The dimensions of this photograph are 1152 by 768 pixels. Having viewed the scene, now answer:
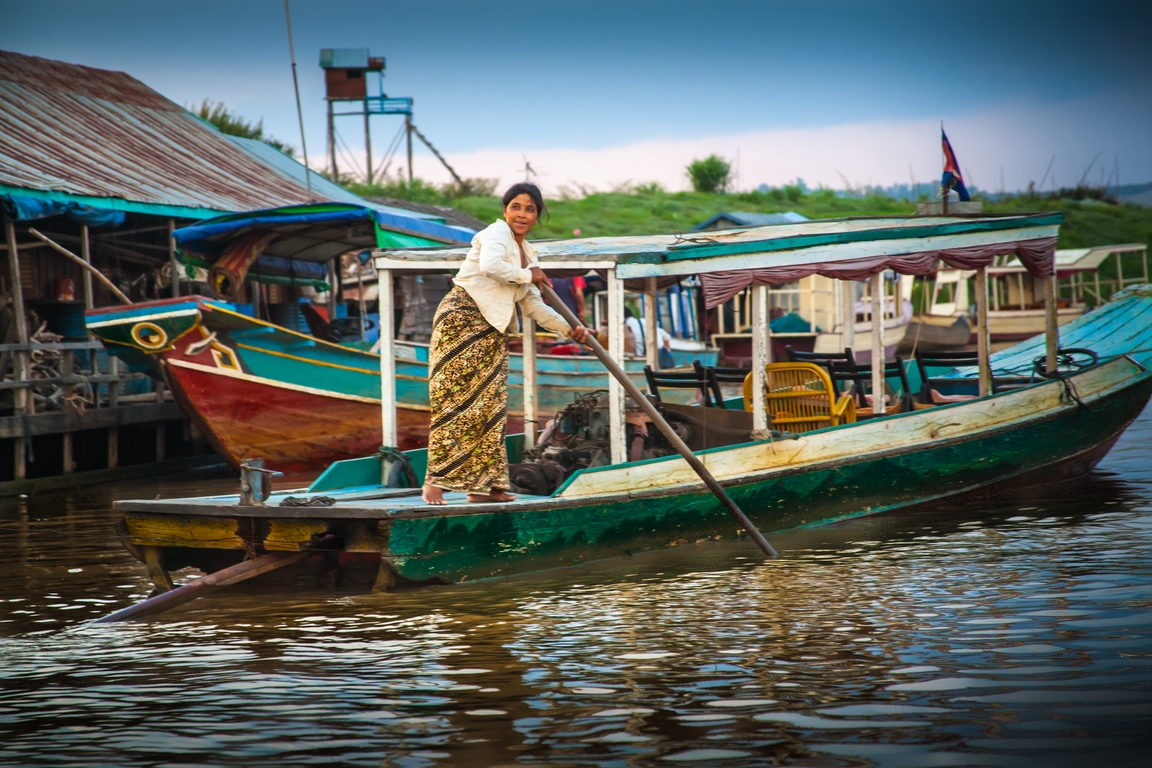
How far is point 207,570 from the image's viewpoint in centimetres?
601

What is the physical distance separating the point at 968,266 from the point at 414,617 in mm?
4648

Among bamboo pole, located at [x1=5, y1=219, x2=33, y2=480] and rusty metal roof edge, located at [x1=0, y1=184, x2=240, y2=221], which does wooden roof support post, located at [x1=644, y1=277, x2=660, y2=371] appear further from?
rusty metal roof edge, located at [x1=0, y1=184, x2=240, y2=221]

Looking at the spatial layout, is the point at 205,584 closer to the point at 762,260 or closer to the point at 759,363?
the point at 759,363

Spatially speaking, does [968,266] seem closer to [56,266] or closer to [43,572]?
[43,572]

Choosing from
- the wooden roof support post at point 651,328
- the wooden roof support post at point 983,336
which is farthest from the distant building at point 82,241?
the wooden roof support post at point 983,336

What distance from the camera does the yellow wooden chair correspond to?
7.78 metres

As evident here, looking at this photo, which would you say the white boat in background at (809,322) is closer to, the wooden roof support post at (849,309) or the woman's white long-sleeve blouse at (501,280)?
the wooden roof support post at (849,309)

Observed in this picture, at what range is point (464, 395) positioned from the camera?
5.75m

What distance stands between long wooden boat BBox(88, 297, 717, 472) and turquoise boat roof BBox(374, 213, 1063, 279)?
4.51 meters

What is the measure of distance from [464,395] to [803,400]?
10.2 ft

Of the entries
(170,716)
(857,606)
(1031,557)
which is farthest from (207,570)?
(1031,557)

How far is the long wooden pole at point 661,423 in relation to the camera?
582cm

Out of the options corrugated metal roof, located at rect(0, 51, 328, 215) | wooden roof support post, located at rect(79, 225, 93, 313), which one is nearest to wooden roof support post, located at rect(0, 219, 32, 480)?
corrugated metal roof, located at rect(0, 51, 328, 215)

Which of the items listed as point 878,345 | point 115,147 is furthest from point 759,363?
point 115,147
